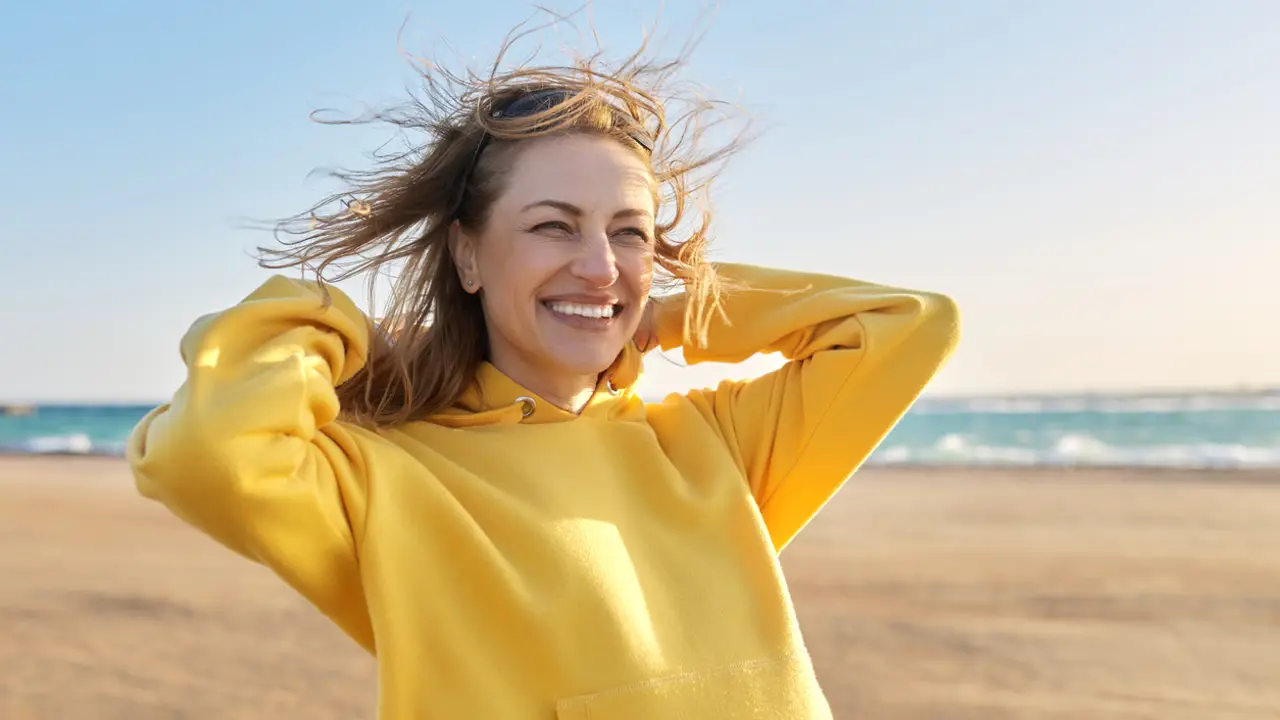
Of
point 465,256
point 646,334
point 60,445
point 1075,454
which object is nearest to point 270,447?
point 465,256

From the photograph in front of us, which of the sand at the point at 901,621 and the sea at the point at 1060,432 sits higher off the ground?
the sand at the point at 901,621

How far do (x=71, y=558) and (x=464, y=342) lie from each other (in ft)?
21.3

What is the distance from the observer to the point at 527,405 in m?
1.78

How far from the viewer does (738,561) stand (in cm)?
171

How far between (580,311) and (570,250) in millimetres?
105

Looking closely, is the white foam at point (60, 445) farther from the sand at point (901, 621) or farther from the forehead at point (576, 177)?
the forehead at point (576, 177)

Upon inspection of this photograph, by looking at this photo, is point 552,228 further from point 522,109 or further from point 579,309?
point 522,109

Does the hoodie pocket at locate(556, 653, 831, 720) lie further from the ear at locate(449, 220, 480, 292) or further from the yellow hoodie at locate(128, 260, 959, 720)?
the ear at locate(449, 220, 480, 292)

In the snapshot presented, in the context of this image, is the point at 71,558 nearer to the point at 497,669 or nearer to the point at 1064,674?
the point at 1064,674

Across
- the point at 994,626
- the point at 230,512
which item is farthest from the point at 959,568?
the point at 230,512

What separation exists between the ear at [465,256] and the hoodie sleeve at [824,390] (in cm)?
47

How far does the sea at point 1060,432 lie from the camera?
680 inches

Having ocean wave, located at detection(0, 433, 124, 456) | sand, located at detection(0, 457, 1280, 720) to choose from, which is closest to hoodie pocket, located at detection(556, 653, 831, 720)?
sand, located at detection(0, 457, 1280, 720)

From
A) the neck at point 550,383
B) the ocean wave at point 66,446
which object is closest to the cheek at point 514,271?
the neck at point 550,383
